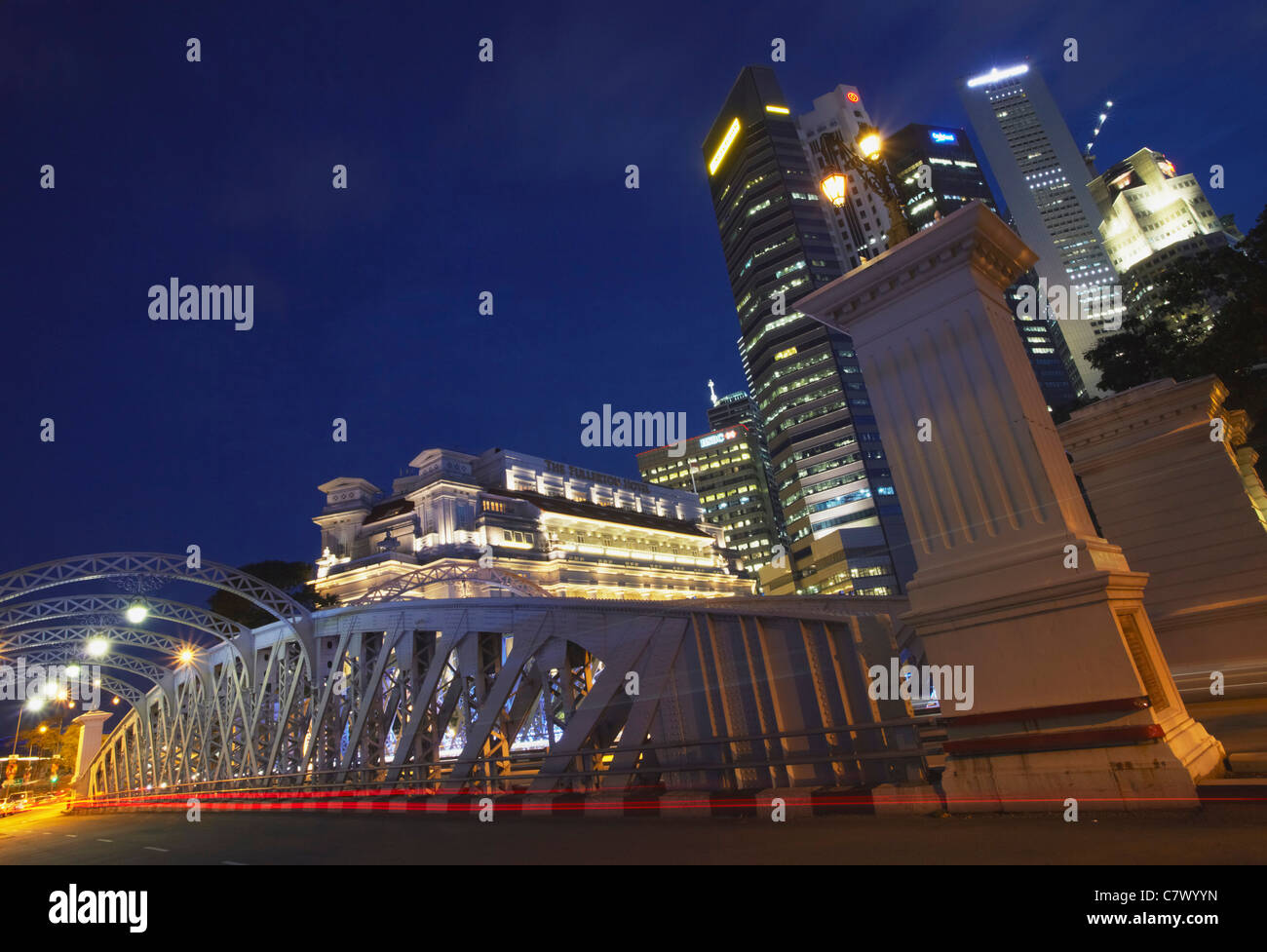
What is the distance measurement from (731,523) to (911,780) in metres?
147

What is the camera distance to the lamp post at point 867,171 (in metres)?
7.79

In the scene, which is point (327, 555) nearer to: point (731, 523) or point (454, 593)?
point (454, 593)

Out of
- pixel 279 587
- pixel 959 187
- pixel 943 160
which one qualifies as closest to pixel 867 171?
pixel 279 587

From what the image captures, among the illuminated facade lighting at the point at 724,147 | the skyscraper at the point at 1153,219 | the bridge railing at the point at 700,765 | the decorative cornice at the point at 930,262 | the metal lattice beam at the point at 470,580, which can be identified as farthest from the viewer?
the skyscraper at the point at 1153,219

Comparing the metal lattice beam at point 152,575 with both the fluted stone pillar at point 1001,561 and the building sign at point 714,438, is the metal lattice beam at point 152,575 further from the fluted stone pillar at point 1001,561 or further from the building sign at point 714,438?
the building sign at point 714,438

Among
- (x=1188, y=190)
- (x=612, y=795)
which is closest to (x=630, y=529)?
(x=612, y=795)

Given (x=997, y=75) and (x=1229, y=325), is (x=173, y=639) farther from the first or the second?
(x=997, y=75)

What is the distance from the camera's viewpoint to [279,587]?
56.8 m

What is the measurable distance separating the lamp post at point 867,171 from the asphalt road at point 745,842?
244 inches

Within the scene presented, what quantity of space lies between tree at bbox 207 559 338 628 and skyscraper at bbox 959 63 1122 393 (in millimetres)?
163510

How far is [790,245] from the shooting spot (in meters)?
117

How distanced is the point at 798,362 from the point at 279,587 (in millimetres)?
84662

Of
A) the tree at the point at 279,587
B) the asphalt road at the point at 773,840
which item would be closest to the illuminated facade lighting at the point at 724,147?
the tree at the point at 279,587

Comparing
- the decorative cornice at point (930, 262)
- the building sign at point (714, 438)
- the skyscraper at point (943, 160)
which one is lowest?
the decorative cornice at point (930, 262)
